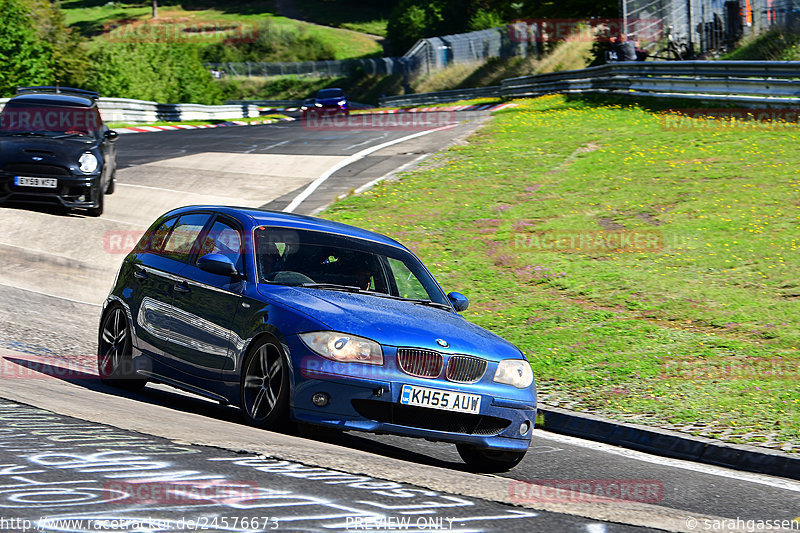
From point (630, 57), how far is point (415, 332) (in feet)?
101

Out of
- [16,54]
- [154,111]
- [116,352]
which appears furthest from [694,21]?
[116,352]

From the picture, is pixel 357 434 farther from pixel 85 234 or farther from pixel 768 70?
pixel 768 70

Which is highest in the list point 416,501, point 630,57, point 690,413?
point 630,57

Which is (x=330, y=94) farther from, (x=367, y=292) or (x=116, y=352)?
(x=367, y=292)

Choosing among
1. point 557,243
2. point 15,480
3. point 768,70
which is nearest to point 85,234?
point 557,243

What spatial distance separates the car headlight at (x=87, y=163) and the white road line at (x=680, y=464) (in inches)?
410

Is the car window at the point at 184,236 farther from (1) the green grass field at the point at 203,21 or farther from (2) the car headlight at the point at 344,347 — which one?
(1) the green grass field at the point at 203,21

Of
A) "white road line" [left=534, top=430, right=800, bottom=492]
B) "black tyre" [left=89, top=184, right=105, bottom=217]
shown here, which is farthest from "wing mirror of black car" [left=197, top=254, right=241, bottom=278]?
"black tyre" [left=89, top=184, right=105, bottom=217]

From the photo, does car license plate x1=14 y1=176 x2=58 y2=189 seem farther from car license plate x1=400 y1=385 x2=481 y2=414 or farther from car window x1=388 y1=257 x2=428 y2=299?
car license plate x1=400 y1=385 x2=481 y2=414

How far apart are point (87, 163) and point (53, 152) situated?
1.80 ft

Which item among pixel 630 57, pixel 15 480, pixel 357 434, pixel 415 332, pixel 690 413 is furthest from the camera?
pixel 630 57

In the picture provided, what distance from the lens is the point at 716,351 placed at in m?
11.0

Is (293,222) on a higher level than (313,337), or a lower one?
higher

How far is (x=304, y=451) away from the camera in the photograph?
19.9ft
